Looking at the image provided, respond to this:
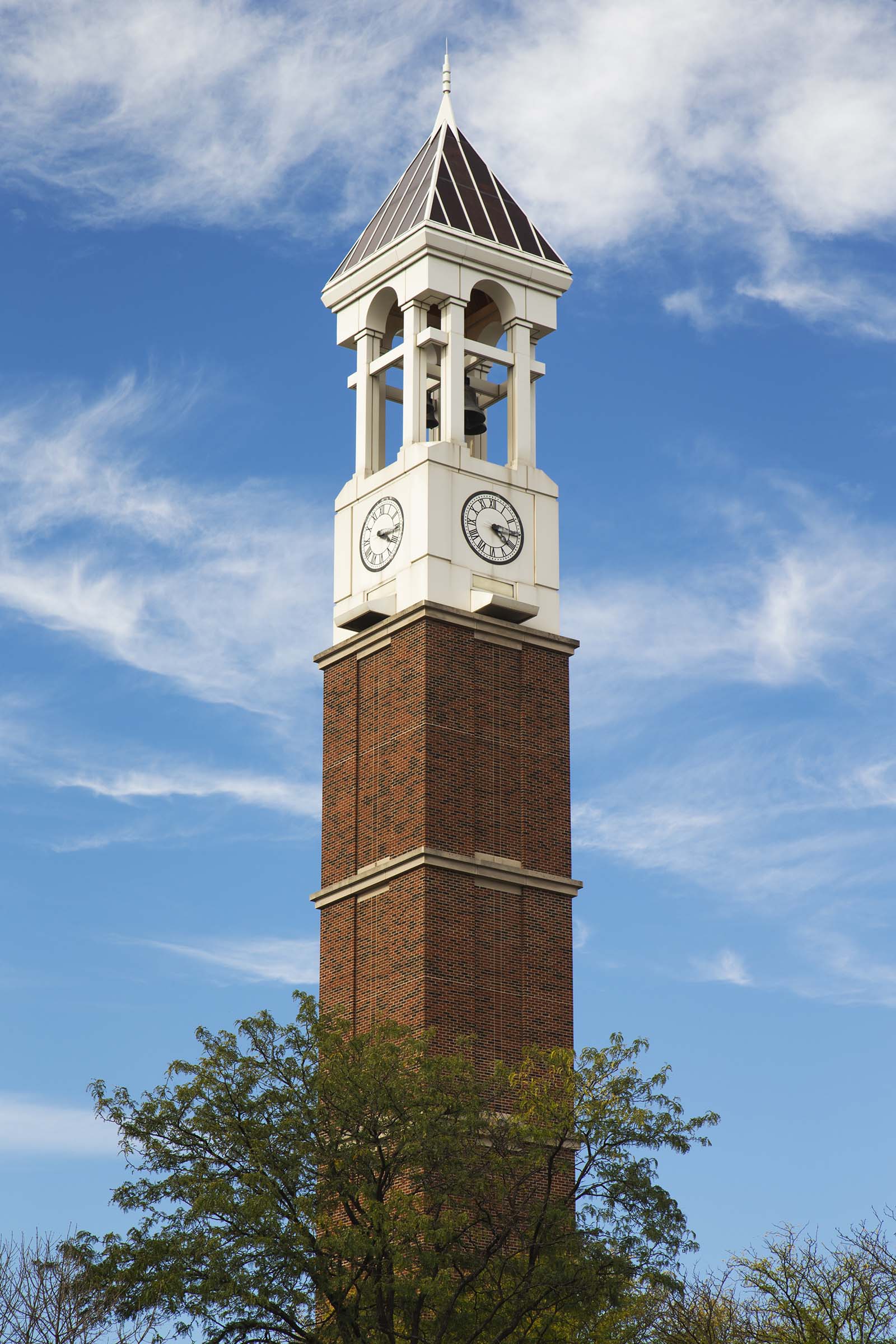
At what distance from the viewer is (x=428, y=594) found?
188ft

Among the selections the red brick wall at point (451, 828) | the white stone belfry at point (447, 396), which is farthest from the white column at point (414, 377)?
the red brick wall at point (451, 828)

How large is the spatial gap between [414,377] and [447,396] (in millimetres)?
895

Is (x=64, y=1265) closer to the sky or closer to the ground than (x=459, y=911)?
closer to the ground

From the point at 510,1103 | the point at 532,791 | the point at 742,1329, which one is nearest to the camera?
the point at 742,1329

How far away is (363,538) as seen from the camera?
198ft

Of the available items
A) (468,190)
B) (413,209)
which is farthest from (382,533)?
(468,190)

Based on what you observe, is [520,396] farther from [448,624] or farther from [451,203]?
[448,624]

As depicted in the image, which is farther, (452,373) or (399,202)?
(399,202)

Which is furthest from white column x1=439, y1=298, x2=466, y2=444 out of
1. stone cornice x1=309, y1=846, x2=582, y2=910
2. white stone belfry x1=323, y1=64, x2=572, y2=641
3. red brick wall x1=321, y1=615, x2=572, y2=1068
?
stone cornice x1=309, y1=846, x2=582, y2=910

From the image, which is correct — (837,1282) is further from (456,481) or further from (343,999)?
(456,481)

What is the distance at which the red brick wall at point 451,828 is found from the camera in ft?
177

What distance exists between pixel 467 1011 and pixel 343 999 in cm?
315

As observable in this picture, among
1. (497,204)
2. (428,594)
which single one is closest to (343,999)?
(428,594)

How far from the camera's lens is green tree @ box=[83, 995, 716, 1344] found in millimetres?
42875
